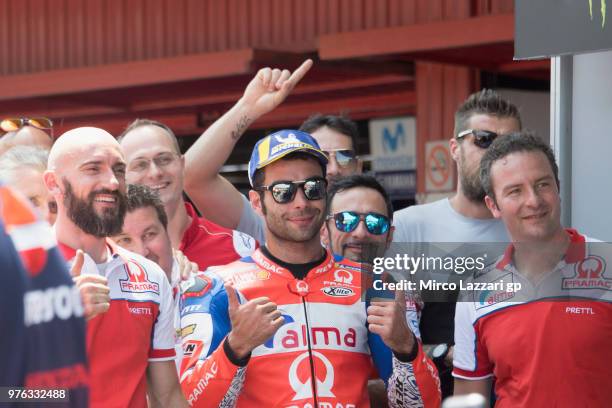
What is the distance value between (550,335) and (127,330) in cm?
127

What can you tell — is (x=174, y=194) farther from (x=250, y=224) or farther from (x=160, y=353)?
(x=160, y=353)

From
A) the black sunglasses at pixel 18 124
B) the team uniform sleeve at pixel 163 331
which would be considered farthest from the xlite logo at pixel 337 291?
the black sunglasses at pixel 18 124

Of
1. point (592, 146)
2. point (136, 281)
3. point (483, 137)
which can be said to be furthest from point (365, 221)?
point (136, 281)

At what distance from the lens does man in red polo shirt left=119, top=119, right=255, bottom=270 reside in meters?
4.17

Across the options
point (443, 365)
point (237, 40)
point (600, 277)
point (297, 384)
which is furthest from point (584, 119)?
point (237, 40)

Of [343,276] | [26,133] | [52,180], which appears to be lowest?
[343,276]

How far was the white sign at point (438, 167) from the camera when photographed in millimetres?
8422

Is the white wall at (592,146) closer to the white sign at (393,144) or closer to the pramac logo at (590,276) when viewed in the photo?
the pramac logo at (590,276)

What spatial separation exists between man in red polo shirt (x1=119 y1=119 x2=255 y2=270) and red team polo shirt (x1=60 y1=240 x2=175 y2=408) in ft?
3.06

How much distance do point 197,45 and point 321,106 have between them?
1.34 m

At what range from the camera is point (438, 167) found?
27.9 feet

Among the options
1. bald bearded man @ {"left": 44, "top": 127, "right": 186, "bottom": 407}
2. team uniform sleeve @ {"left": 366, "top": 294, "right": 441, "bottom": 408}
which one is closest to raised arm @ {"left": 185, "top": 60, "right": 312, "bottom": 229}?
bald bearded man @ {"left": 44, "top": 127, "right": 186, "bottom": 407}

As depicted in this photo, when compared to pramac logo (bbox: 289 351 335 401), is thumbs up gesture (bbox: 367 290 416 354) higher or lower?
higher

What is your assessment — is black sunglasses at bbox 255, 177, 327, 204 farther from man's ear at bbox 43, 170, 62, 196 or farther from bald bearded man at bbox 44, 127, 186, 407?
man's ear at bbox 43, 170, 62, 196
